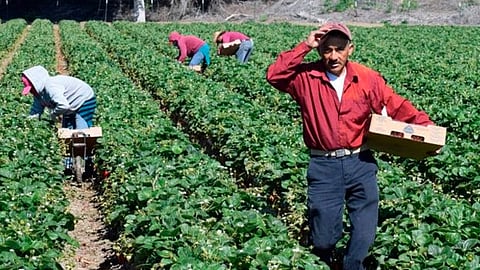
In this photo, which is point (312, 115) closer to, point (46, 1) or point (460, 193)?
point (460, 193)

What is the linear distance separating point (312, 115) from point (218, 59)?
40.7ft

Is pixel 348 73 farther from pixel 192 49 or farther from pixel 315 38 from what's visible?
pixel 192 49

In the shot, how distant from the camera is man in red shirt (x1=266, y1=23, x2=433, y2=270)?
4.44 m

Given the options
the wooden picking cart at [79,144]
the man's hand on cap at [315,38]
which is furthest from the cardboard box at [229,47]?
the man's hand on cap at [315,38]

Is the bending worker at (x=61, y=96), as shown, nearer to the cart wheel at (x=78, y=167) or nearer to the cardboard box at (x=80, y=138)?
the cardboard box at (x=80, y=138)

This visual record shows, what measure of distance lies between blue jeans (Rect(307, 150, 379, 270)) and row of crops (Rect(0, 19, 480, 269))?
0.68ft

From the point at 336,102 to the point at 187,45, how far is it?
35.8ft

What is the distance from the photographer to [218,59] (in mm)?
16781

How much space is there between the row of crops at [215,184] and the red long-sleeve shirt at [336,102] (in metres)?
0.78

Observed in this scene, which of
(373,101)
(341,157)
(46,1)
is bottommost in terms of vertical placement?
(46,1)

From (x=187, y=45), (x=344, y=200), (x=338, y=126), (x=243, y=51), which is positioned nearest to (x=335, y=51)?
(x=338, y=126)

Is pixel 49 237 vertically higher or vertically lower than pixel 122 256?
higher

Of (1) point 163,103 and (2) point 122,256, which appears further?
(1) point 163,103

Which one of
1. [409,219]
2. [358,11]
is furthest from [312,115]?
[358,11]
